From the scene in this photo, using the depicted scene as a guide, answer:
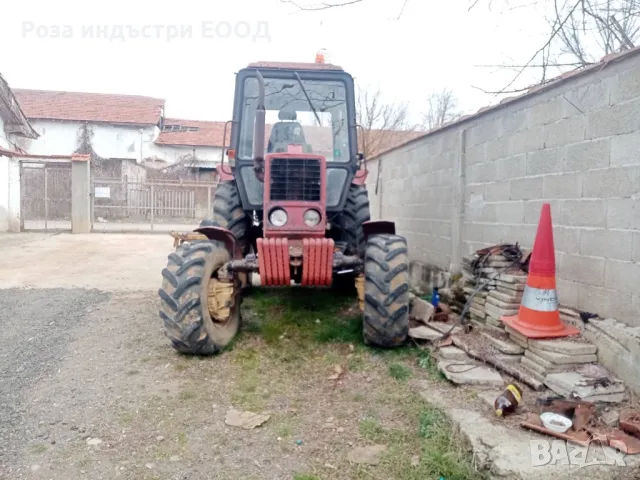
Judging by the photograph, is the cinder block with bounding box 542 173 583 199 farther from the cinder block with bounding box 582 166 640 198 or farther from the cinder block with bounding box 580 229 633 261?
the cinder block with bounding box 580 229 633 261

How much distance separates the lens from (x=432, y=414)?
10.4 feet

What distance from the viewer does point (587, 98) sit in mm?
3781

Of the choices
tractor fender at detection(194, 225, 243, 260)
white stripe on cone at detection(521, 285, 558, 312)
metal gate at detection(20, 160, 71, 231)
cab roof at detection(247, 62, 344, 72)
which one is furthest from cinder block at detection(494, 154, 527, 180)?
metal gate at detection(20, 160, 71, 231)

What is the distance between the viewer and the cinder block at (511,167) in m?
4.68

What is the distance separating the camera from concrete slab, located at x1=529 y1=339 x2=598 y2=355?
3340mm

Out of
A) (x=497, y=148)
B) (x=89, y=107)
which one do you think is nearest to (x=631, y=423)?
(x=497, y=148)

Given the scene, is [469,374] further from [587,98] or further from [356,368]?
[587,98]

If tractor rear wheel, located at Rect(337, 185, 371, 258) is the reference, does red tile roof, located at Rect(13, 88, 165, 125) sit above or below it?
above

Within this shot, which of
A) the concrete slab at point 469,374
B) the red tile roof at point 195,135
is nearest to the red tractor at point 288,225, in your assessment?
the concrete slab at point 469,374

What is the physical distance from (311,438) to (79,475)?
1.28 metres

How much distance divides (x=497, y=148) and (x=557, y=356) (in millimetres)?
2546

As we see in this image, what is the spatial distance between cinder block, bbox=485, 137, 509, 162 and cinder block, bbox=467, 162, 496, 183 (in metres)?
0.08

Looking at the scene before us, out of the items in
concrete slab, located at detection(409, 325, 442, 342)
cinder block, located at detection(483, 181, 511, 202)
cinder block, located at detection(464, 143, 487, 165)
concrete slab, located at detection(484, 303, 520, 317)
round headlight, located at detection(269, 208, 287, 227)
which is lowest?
concrete slab, located at detection(409, 325, 442, 342)

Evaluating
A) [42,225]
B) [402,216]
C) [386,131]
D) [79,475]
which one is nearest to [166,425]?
[79,475]
